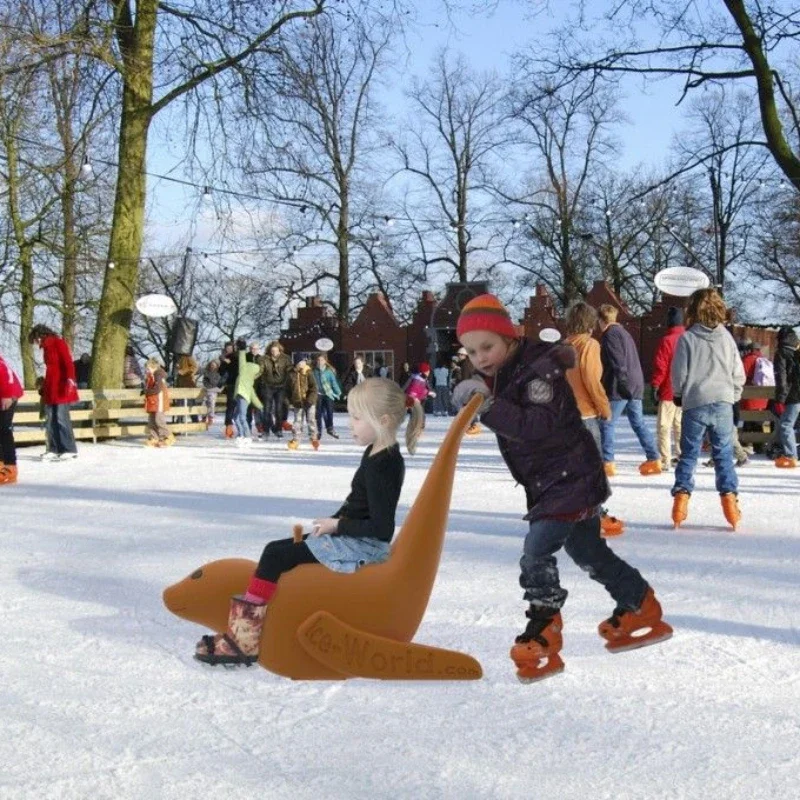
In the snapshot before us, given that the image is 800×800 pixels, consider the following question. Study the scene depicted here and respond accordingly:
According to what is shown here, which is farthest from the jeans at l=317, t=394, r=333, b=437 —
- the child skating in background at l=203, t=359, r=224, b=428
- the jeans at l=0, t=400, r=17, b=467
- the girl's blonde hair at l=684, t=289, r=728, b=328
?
the girl's blonde hair at l=684, t=289, r=728, b=328

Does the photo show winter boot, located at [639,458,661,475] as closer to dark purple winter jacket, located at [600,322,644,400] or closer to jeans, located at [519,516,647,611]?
dark purple winter jacket, located at [600,322,644,400]

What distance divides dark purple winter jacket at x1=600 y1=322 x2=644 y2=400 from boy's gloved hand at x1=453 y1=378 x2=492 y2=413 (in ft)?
18.9

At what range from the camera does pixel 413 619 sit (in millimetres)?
2027

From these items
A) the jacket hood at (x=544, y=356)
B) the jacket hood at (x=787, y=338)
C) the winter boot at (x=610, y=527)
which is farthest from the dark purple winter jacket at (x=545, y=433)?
the jacket hood at (x=787, y=338)

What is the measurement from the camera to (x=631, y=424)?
929 cm

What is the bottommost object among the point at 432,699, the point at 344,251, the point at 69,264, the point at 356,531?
the point at 432,699

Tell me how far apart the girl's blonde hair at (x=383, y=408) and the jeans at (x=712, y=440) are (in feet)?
13.7

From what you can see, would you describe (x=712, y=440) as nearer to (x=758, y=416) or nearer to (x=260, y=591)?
(x=260, y=591)

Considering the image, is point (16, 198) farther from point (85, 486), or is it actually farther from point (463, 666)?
point (463, 666)

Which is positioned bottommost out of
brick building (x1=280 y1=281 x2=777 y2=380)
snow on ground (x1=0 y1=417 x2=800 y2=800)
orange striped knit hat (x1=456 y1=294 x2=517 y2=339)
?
snow on ground (x1=0 y1=417 x2=800 y2=800)

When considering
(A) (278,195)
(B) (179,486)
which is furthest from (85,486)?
(A) (278,195)

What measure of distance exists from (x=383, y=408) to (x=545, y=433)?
17.7 inches

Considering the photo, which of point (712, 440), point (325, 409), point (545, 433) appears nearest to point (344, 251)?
point (325, 409)

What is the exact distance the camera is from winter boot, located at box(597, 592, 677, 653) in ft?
8.61
